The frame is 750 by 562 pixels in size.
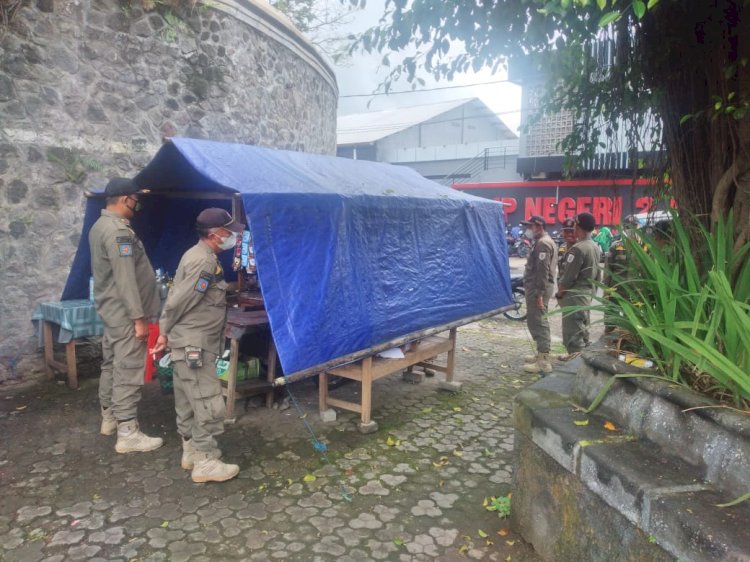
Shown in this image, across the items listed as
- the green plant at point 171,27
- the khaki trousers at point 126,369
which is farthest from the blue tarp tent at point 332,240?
the green plant at point 171,27

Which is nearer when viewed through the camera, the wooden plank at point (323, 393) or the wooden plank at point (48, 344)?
the wooden plank at point (323, 393)

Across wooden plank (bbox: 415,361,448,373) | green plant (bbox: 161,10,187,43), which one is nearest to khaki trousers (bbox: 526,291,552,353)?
wooden plank (bbox: 415,361,448,373)

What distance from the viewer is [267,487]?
3545 mm

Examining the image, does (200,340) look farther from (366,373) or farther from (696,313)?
(696,313)

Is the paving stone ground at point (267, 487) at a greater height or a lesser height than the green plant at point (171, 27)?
lesser

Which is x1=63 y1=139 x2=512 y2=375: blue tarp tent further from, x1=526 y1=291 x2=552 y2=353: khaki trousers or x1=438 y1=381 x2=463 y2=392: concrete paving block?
x1=438 y1=381 x2=463 y2=392: concrete paving block

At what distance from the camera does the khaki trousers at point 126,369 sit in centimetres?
405

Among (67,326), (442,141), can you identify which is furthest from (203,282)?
(442,141)

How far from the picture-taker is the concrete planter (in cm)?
188

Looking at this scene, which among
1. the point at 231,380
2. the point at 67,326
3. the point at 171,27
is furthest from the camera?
the point at 171,27

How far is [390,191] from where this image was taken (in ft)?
16.1

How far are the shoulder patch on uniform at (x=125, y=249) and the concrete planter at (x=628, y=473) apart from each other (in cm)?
299

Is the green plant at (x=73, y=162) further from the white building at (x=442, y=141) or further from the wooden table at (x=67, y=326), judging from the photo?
the white building at (x=442, y=141)

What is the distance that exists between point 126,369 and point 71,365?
4.99 feet
